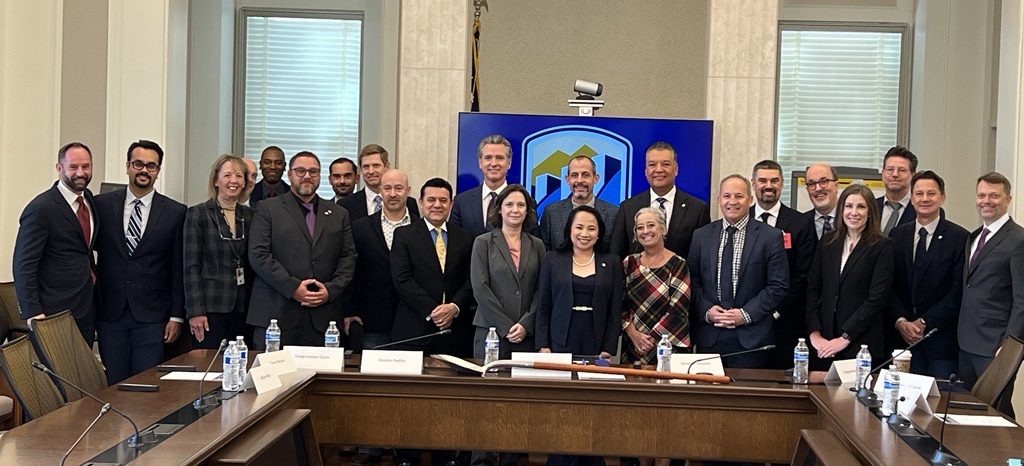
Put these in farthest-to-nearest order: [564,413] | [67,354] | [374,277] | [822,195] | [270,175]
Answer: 1. [270,175]
2. [822,195]
3. [374,277]
4. [564,413]
5. [67,354]

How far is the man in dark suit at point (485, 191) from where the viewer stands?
5.73m

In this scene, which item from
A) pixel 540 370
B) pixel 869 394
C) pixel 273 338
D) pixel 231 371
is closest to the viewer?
pixel 231 371

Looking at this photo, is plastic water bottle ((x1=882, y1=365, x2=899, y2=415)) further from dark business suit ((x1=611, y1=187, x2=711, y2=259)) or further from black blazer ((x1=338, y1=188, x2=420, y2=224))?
black blazer ((x1=338, y1=188, x2=420, y2=224))

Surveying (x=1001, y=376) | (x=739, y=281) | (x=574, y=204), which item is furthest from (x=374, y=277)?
(x=1001, y=376)

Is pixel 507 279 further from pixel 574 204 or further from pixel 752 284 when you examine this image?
pixel 752 284

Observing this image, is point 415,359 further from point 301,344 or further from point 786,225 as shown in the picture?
point 786,225

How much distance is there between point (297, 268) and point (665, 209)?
183 cm

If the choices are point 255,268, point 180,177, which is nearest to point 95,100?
point 180,177

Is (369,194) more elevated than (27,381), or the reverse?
(369,194)

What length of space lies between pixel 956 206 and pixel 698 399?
638 centimetres

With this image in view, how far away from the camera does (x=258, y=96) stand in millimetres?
10664

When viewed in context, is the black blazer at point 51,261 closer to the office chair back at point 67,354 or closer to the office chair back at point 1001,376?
the office chair back at point 67,354

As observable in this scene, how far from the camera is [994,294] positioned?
5.28m

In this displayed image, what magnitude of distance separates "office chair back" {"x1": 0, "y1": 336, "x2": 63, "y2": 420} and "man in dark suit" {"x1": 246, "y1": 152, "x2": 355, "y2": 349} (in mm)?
1482
